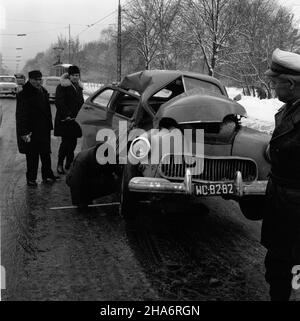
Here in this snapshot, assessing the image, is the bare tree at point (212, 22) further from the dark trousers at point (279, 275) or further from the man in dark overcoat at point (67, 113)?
the dark trousers at point (279, 275)

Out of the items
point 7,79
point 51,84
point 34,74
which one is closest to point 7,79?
point 7,79

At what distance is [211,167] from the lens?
15.6 feet

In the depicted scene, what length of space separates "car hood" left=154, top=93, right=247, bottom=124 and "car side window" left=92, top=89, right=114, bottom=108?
2228 millimetres

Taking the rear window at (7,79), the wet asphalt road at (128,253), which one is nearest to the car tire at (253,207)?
the wet asphalt road at (128,253)

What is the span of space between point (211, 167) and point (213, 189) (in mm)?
357

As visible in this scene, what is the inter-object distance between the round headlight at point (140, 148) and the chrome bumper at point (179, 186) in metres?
0.28

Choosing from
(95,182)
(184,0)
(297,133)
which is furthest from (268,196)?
(184,0)

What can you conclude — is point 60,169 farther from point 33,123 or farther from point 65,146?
point 33,123

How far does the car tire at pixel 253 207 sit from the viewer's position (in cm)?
504

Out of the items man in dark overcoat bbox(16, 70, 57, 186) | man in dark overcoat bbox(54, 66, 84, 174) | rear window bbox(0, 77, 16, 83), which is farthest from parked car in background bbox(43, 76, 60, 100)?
man in dark overcoat bbox(16, 70, 57, 186)

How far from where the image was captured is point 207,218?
562cm

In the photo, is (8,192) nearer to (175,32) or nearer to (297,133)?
(297,133)

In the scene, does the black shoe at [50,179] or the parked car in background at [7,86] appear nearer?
the black shoe at [50,179]

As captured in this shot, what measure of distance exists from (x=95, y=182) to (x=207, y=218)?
151 cm
